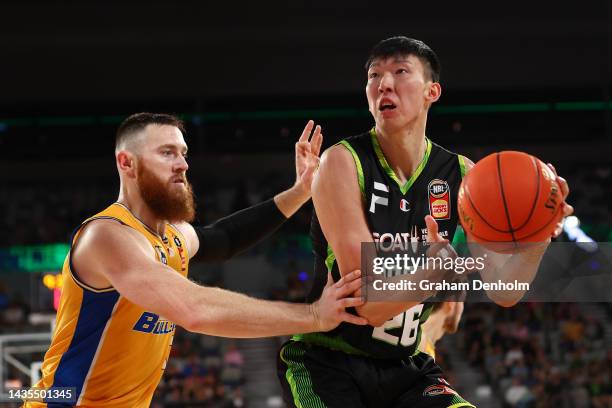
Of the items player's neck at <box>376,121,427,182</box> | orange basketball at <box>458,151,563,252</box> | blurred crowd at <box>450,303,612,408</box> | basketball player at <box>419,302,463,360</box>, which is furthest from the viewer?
blurred crowd at <box>450,303,612,408</box>

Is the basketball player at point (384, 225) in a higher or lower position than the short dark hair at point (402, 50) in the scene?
lower

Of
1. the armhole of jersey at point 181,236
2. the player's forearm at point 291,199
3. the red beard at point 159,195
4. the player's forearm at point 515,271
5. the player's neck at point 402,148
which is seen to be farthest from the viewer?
the player's forearm at point 291,199

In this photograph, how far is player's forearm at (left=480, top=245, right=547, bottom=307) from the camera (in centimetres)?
351

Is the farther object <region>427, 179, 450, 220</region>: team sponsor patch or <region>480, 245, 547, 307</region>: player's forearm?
<region>427, 179, 450, 220</region>: team sponsor patch

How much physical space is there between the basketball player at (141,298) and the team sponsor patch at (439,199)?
673mm

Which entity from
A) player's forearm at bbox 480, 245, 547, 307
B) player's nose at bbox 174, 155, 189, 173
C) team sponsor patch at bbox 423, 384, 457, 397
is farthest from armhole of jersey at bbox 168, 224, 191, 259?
player's forearm at bbox 480, 245, 547, 307

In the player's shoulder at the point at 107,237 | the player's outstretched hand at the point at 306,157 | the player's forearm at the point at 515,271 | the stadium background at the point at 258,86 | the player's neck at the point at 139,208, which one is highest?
the stadium background at the point at 258,86

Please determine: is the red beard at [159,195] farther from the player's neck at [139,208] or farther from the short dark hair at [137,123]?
the short dark hair at [137,123]

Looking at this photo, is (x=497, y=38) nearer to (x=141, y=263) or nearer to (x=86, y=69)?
(x=86, y=69)

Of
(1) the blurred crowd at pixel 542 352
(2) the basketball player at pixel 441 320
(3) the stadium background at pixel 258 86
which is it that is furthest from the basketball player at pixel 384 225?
(3) the stadium background at pixel 258 86

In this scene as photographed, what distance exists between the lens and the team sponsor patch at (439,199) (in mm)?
3764

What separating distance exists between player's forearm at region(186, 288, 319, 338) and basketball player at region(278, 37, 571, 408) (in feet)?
0.94

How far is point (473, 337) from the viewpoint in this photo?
13758 millimetres

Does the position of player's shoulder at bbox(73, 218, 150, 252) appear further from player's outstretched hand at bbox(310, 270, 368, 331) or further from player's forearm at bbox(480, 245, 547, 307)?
player's forearm at bbox(480, 245, 547, 307)
